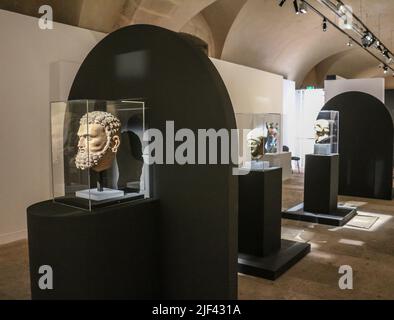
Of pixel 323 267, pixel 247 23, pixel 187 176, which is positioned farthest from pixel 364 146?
pixel 187 176

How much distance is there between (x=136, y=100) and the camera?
10.1 feet

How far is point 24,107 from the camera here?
515 centimetres

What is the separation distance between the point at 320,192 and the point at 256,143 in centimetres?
255

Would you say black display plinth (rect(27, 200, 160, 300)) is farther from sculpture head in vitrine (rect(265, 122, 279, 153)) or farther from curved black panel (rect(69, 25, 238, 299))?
sculpture head in vitrine (rect(265, 122, 279, 153))

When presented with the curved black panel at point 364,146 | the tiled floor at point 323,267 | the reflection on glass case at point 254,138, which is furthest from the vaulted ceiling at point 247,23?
the tiled floor at point 323,267

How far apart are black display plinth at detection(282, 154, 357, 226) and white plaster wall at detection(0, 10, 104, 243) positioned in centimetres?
382

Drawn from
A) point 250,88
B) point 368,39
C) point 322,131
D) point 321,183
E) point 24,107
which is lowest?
point 321,183

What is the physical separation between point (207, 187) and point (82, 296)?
3.50 feet

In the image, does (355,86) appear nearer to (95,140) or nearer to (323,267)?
(323,267)
